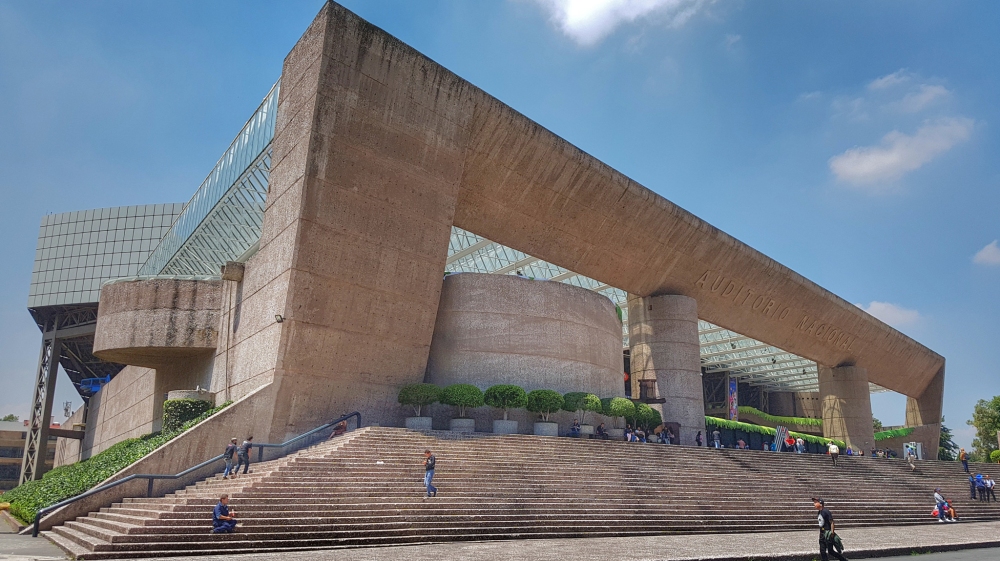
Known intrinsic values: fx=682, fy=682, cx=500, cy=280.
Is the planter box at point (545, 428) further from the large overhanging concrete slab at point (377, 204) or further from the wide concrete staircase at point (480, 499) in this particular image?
the large overhanging concrete slab at point (377, 204)

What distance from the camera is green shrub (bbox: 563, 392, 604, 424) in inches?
937

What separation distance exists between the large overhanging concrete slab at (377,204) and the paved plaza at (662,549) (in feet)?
28.0

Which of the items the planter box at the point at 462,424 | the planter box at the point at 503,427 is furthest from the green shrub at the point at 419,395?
the planter box at the point at 503,427

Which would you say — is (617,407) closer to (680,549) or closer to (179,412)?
(680,549)

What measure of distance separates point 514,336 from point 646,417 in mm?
5991

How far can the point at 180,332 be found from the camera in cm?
2503

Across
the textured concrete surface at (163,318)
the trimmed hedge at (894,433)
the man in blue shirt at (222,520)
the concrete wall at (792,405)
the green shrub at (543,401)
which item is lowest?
the man in blue shirt at (222,520)

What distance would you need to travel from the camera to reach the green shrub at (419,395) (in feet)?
70.7

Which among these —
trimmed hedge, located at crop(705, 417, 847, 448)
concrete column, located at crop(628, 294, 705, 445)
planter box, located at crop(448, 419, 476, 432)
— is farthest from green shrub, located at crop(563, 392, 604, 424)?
trimmed hedge, located at crop(705, 417, 847, 448)

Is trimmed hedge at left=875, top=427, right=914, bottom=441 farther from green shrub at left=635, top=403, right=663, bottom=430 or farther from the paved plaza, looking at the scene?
the paved plaza

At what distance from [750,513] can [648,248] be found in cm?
1423

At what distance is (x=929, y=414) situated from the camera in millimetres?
47844

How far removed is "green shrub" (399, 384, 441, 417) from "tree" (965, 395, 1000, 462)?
51.5 metres

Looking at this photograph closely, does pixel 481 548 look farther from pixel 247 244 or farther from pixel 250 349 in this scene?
pixel 247 244
